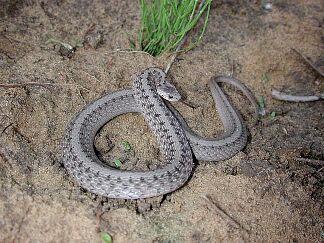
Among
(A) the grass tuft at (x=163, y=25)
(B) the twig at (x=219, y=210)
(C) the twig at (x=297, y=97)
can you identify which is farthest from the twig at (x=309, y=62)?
(B) the twig at (x=219, y=210)

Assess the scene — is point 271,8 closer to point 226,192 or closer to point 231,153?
point 231,153

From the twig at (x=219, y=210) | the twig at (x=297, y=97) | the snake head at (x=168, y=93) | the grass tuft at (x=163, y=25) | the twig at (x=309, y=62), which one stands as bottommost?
the twig at (x=297, y=97)

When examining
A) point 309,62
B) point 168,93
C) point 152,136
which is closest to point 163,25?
point 168,93

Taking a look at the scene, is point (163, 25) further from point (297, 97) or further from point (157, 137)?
point (297, 97)

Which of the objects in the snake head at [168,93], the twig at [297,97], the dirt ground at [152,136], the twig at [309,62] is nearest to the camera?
the dirt ground at [152,136]

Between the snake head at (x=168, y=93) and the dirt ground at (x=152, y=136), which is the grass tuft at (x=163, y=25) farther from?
the snake head at (x=168, y=93)

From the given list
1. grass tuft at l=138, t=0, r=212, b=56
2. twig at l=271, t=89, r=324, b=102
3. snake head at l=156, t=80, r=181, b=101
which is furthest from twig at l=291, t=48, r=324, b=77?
snake head at l=156, t=80, r=181, b=101

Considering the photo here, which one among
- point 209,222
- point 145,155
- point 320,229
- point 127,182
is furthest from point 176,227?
point 320,229

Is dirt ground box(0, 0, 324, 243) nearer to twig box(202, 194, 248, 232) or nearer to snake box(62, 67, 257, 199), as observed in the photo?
twig box(202, 194, 248, 232)
